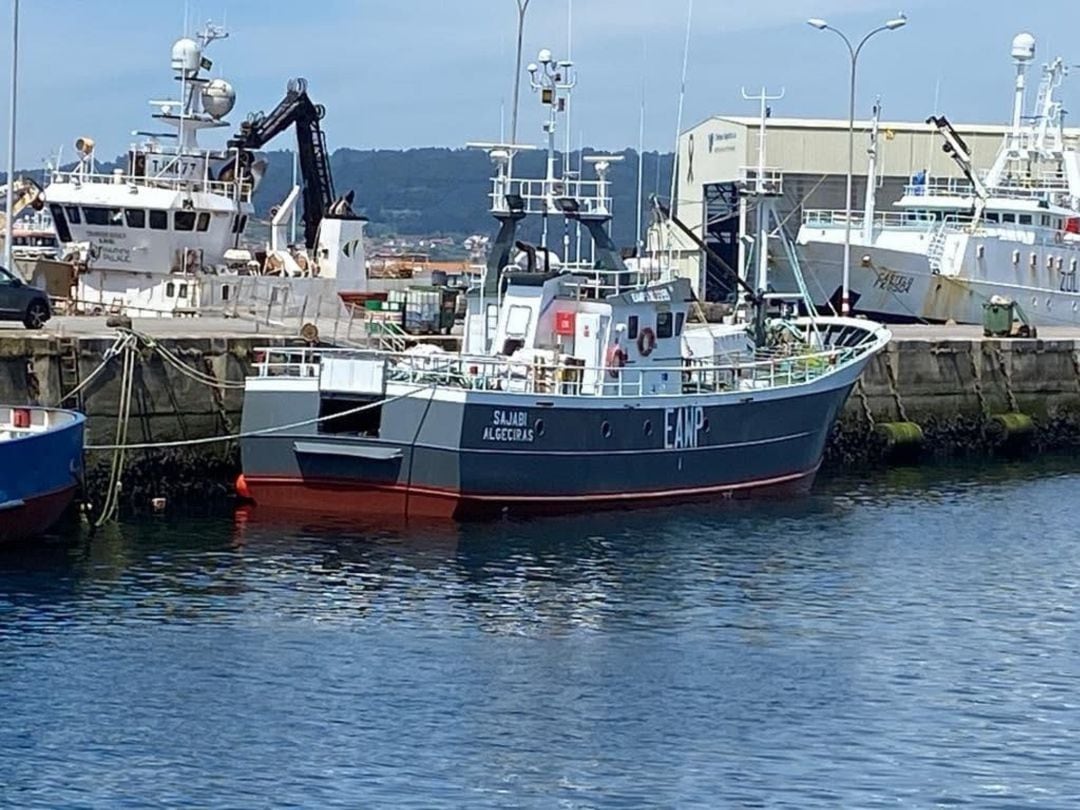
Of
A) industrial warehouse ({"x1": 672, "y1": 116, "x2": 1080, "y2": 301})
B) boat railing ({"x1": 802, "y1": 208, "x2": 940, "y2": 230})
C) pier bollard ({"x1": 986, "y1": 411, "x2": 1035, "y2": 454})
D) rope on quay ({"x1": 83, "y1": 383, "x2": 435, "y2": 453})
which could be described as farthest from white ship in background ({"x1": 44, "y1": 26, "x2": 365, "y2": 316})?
industrial warehouse ({"x1": 672, "y1": 116, "x2": 1080, "y2": 301})

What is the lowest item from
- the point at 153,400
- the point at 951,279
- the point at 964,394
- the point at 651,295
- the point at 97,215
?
the point at 153,400

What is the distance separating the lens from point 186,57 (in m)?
47.6

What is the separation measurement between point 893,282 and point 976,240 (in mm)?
3203

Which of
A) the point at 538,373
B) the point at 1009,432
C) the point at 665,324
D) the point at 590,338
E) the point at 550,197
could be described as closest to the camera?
the point at 538,373

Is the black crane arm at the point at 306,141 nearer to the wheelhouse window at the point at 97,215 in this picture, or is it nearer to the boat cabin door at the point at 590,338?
the wheelhouse window at the point at 97,215

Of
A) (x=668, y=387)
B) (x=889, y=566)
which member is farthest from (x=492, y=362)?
(x=889, y=566)

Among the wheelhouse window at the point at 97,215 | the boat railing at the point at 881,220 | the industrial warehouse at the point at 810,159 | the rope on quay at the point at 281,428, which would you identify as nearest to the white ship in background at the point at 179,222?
the wheelhouse window at the point at 97,215

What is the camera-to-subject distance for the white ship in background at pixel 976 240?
59656mm

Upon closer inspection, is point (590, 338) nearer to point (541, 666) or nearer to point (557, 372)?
point (557, 372)

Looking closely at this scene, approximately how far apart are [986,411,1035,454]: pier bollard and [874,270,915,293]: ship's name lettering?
1175cm

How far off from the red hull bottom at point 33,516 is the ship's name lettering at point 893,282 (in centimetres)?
3315

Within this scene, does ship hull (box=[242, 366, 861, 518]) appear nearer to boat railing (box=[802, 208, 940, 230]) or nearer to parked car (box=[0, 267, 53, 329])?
parked car (box=[0, 267, 53, 329])

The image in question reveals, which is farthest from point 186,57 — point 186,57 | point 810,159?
point 810,159

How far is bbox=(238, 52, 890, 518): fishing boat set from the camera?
106ft
